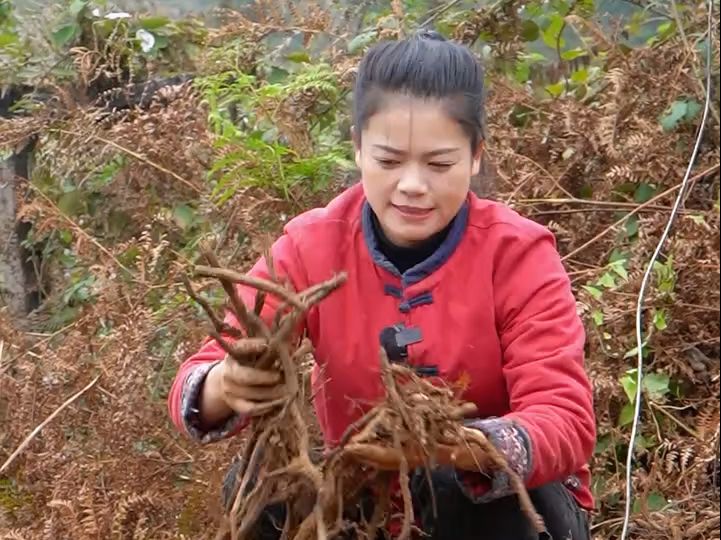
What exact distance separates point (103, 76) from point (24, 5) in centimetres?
53

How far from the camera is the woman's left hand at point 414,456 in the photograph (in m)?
1.85

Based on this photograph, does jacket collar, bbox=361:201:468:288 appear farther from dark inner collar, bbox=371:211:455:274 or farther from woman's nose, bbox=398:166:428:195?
woman's nose, bbox=398:166:428:195

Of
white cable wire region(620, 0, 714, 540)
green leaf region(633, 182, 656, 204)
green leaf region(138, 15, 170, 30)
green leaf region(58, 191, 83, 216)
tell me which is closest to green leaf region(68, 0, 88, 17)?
green leaf region(138, 15, 170, 30)

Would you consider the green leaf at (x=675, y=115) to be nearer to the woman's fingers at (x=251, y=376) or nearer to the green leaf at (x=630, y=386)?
the green leaf at (x=630, y=386)

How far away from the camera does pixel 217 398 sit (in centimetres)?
207

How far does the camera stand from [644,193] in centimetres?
376

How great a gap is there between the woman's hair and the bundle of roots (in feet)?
1.60

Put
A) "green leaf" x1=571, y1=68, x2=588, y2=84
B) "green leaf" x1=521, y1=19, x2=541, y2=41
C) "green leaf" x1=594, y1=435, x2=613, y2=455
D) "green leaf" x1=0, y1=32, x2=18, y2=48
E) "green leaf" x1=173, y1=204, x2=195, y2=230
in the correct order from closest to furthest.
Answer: "green leaf" x1=594, y1=435, x2=613, y2=455, "green leaf" x1=173, y1=204, x2=195, y2=230, "green leaf" x1=521, y1=19, x2=541, y2=41, "green leaf" x1=571, y1=68, x2=588, y2=84, "green leaf" x1=0, y1=32, x2=18, y2=48


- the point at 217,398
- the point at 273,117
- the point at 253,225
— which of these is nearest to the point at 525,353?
the point at 217,398

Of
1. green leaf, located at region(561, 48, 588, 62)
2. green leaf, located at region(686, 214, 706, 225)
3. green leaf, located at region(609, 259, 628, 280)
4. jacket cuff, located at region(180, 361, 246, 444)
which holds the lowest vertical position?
green leaf, located at region(609, 259, 628, 280)

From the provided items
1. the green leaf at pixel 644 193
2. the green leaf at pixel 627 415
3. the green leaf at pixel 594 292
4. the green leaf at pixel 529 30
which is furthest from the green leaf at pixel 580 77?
the green leaf at pixel 627 415

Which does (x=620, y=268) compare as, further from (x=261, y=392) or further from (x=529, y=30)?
(x=261, y=392)

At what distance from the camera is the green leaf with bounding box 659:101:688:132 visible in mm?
3613

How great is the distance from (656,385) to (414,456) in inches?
62.4
